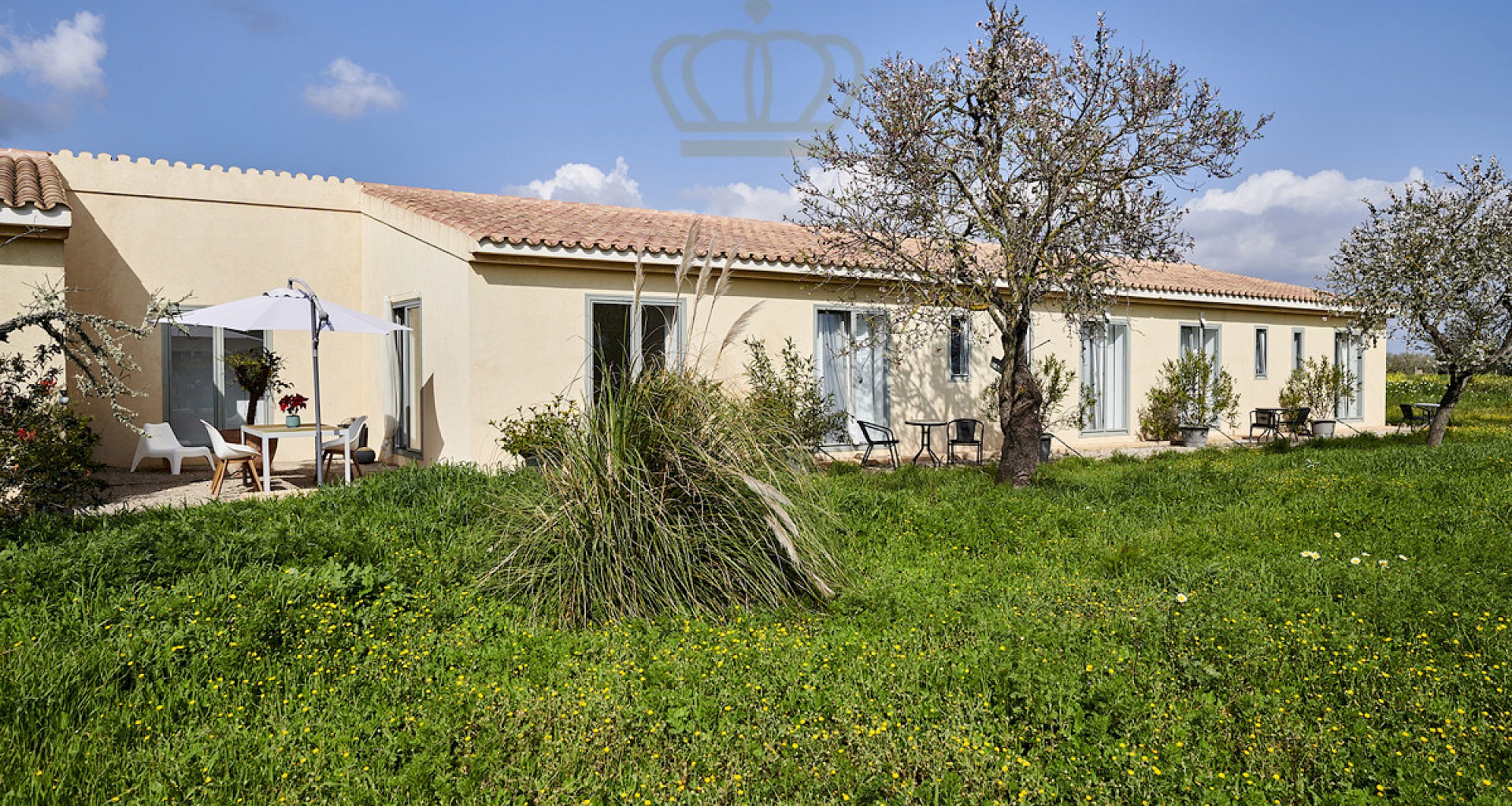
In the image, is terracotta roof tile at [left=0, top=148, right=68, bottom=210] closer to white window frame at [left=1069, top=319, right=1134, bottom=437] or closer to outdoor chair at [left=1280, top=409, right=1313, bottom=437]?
white window frame at [left=1069, top=319, right=1134, bottom=437]

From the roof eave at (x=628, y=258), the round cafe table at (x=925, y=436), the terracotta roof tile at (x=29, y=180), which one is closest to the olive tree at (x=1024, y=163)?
the roof eave at (x=628, y=258)

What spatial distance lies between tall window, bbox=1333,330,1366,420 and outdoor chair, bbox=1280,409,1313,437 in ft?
7.66

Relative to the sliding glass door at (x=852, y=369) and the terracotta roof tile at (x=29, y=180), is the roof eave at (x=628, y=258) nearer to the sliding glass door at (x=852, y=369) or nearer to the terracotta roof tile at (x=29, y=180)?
the sliding glass door at (x=852, y=369)

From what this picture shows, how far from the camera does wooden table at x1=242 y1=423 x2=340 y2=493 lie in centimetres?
855

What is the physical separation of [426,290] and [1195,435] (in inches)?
459

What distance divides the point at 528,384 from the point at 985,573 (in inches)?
238

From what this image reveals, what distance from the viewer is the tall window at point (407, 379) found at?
35.6 feet

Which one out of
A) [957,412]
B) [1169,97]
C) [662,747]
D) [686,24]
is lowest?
[662,747]

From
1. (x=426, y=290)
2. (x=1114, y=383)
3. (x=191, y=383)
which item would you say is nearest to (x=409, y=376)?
(x=426, y=290)

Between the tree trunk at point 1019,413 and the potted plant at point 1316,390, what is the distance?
1051 cm

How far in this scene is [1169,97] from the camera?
795 centimetres

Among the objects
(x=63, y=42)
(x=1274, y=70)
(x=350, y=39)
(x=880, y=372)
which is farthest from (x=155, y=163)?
(x=1274, y=70)

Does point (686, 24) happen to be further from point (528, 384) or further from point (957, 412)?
point (957, 412)

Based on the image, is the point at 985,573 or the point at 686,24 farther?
the point at 686,24
